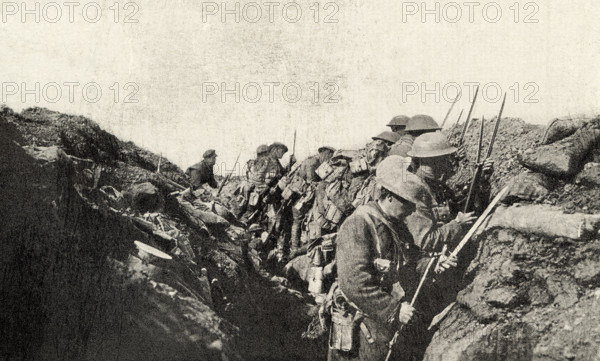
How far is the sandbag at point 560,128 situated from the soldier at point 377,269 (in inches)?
57.8

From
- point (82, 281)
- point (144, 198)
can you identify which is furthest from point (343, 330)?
point (144, 198)

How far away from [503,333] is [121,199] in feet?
11.5

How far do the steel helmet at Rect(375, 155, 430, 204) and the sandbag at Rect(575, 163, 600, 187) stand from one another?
45.6 inches

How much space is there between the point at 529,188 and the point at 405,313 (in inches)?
55.1

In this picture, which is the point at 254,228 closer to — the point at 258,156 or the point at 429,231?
the point at 258,156

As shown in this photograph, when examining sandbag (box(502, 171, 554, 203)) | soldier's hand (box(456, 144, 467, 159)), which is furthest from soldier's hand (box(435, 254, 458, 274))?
soldier's hand (box(456, 144, 467, 159))

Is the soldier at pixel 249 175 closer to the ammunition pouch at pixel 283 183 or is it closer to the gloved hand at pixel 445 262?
the ammunition pouch at pixel 283 183

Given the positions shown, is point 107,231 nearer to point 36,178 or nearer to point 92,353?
point 36,178

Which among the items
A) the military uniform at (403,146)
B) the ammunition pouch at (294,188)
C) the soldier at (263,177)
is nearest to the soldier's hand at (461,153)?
the military uniform at (403,146)

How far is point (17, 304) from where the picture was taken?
343cm

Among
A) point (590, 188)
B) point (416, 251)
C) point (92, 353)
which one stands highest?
point (590, 188)

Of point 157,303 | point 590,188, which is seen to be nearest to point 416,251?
point 590,188

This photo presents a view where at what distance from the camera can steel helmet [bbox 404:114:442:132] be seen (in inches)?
224

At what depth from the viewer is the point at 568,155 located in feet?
12.0
